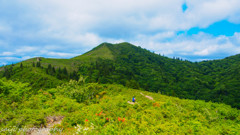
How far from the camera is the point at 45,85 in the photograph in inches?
2832

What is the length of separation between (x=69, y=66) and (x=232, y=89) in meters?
192

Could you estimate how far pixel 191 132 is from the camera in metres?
7.80

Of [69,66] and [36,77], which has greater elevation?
[69,66]

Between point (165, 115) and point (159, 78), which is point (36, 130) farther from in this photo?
point (159, 78)

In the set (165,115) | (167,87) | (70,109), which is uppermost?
(165,115)

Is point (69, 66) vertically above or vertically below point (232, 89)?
above

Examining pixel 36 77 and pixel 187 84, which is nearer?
pixel 36 77

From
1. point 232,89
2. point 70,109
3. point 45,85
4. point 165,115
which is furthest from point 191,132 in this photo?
point 232,89

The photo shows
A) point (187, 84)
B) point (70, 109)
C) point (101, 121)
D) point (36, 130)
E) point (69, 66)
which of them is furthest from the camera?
point (187, 84)

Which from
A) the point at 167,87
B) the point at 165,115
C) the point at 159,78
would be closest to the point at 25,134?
the point at 165,115

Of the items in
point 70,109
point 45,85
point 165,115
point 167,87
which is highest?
point 165,115

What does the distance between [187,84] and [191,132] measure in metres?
182

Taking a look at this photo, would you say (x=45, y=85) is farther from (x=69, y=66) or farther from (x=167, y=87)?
(x=167, y=87)

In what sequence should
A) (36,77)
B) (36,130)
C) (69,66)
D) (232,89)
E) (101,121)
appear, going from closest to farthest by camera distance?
1. (101,121)
2. (36,130)
3. (36,77)
4. (232,89)
5. (69,66)
